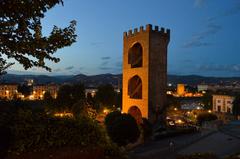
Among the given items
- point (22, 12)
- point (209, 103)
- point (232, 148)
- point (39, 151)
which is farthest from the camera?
point (209, 103)

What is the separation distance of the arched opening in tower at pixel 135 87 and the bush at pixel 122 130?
1196 centimetres

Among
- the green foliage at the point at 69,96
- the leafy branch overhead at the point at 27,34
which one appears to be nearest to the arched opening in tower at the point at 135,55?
the green foliage at the point at 69,96

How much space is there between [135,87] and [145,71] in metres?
4.52

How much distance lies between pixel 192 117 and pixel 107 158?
50.6m

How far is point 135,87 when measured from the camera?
40969 mm

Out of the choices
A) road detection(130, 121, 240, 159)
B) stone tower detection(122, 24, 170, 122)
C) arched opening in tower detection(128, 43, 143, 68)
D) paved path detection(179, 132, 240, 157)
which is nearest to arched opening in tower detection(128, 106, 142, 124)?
stone tower detection(122, 24, 170, 122)

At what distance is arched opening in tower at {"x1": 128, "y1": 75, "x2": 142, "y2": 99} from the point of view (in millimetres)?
40156

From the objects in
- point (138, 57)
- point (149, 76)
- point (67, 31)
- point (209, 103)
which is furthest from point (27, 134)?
point (209, 103)

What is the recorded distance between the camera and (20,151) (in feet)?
24.8

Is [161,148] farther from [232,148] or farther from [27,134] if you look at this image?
[27,134]

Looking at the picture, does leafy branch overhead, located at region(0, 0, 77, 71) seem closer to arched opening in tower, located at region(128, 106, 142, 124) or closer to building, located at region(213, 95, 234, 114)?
arched opening in tower, located at region(128, 106, 142, 124)

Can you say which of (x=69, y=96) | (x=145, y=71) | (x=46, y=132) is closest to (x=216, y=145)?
(x=145, y=71)

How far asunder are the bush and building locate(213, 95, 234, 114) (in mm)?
49118

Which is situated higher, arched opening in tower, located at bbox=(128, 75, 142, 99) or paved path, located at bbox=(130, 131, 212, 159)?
arched opening in tower, located at bbox=(128, 75, 142, 99)
